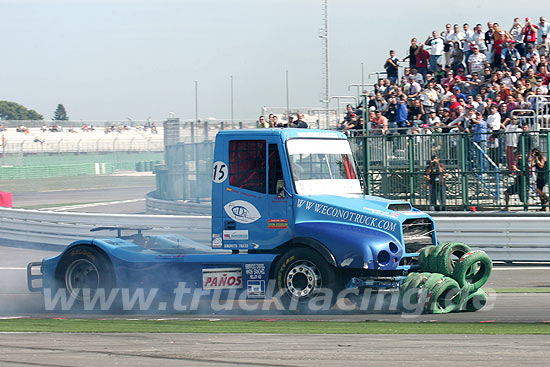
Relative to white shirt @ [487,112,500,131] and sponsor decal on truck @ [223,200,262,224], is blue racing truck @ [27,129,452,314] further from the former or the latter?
white shirt @ [487,112,500,131]

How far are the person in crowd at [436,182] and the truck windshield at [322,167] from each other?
7.11m

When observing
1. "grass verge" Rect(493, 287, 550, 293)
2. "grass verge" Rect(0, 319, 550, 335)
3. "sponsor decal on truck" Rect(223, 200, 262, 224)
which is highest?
"sponsor decal on truck" Rect(223, 200, 262, 224)

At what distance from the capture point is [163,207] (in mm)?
22547

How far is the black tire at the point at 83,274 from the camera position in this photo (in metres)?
10.9

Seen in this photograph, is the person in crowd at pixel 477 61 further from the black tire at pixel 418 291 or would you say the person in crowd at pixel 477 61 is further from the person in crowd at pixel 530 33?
the black tire at pixel 418 291

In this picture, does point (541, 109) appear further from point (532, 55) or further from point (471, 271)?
point (471, 271)

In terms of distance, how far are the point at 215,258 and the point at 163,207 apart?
480 inches

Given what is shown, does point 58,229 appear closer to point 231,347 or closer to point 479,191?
point 479,191

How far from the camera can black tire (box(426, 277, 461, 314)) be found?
31.2ft

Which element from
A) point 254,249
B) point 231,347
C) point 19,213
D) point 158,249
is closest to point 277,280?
point 254,249

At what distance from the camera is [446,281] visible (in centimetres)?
957

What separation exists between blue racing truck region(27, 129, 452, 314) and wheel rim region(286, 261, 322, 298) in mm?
12

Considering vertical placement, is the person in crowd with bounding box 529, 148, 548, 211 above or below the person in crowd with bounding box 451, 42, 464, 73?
below

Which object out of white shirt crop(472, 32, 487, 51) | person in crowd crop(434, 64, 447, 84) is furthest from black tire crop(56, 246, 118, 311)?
white shirt crop(472, 32, 487, 51)
